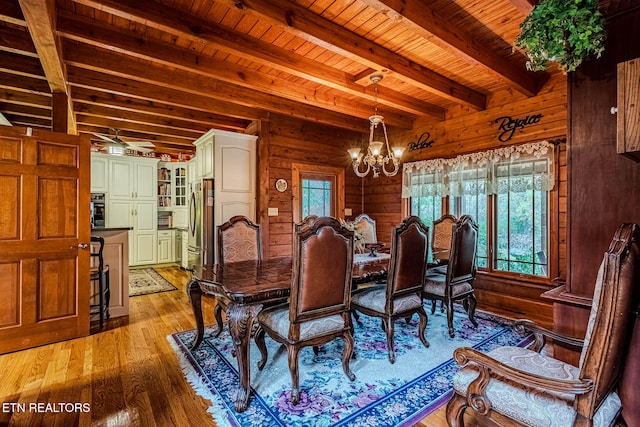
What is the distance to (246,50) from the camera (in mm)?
2691

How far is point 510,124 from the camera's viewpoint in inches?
152

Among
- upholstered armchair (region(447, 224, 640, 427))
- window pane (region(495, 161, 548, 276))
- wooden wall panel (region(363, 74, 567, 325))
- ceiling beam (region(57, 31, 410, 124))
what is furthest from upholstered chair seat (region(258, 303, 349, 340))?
window pane (region(495, 161, 548, 276))

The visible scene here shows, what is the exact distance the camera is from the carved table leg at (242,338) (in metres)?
1.90

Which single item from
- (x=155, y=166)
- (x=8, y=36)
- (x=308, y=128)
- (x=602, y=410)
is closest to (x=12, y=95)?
(x=8, y=36)

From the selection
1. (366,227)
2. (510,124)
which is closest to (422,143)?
(510,124)

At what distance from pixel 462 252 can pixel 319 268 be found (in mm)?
1749

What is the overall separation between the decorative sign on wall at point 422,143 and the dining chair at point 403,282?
254 cm

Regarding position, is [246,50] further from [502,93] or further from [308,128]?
[502,93]

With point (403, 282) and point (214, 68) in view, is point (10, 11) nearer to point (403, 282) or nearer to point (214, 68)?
point (214, 68)

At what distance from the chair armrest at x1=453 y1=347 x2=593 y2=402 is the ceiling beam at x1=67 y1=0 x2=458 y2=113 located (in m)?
2.55

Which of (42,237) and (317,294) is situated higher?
(42,237)

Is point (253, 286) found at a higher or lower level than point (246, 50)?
lower

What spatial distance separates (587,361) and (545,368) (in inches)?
16.9

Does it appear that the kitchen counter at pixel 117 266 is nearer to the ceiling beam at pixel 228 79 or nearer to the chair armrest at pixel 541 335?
the ceiling beam at pixel 228 79
